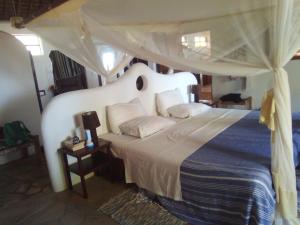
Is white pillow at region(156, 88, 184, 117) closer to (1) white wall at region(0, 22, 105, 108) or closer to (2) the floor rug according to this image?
(2) the floor rug

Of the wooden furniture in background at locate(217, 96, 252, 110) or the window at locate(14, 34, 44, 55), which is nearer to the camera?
the wooden furniture in background at locate(217, 96, 252, 110)

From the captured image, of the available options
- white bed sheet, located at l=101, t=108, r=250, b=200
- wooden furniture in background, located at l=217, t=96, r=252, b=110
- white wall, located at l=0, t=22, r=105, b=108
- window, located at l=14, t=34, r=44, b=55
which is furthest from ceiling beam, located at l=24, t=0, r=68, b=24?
wooden furniture in background, located at l=217, t=96, r=252, b=110

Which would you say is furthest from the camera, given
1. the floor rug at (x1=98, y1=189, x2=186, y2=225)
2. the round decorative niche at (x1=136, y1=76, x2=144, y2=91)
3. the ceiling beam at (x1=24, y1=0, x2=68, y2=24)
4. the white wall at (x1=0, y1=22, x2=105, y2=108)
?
the white wall at (x1=0, y1=22, x2=105, y2=108)

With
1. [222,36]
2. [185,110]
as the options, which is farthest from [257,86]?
[222,36]

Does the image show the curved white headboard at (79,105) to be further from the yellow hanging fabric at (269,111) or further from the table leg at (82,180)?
the yellow hanging fabric at (269,111)

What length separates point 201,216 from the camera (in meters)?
1.79

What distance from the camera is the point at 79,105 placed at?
2.64 m

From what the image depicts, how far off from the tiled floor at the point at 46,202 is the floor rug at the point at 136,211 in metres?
0.08

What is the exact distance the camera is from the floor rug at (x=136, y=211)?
1916mm

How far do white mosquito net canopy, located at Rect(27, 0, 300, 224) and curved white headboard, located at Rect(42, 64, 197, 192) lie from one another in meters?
0.79

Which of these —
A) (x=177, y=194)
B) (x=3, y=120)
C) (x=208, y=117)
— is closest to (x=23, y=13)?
(x=3, y=120)

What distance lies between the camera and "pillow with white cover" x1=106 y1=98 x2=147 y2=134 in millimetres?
2795

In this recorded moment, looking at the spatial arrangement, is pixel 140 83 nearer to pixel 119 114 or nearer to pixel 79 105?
pixel 119 114

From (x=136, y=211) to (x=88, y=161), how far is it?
0.92 metres
